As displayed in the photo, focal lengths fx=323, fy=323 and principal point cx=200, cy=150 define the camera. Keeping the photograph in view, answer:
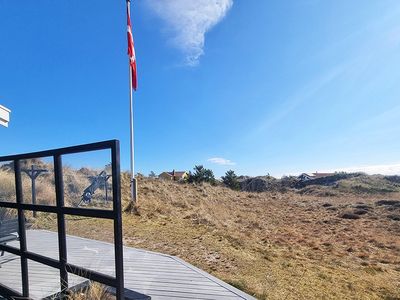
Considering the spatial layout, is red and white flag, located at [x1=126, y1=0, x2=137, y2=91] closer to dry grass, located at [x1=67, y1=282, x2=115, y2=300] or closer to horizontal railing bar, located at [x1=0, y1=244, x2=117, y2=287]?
horizontal railing bar, located at [x1=0, y1=244, x2=117, y2=287]

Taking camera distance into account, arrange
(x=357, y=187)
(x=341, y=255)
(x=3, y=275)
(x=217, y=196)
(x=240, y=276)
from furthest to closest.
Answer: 1. (x=357, y=187)
2. (x=217, y=196)
3. (x=341, y=255)
4. (x=240, y=276)
5. (x=3, y=275)

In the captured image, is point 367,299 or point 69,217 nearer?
point 69,217

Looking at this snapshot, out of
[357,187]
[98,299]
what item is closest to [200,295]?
[98,299]

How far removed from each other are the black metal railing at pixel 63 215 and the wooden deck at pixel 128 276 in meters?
0.08

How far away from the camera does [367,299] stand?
17.4 ft

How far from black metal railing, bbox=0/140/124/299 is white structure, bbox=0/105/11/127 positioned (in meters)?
0.88

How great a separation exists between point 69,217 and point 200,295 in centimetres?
181

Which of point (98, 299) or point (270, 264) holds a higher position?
point (98, 299)

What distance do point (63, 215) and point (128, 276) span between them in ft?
5.36

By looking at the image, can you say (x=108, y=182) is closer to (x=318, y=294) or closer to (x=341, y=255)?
(x=318, y=294)

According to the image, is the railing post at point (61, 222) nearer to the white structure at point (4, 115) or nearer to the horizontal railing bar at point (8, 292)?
the horizontal railing bar at point (8, 292)

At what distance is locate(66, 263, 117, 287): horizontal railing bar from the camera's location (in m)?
2.96

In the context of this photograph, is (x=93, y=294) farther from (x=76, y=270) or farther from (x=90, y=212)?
(x=90, y=212)

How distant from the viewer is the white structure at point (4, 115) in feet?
15.9
